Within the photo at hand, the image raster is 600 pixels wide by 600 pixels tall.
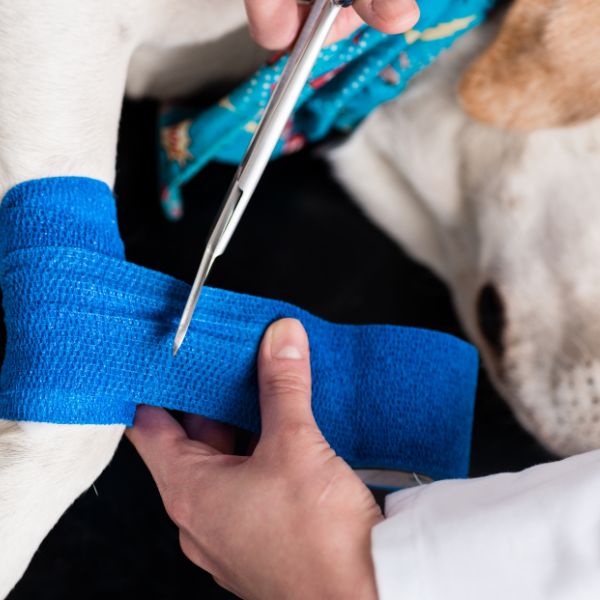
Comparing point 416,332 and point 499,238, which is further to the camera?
point 499,238

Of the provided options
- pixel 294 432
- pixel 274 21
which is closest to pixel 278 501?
pixel 294 432

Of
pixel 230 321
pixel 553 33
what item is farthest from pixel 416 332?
pixel 553 33

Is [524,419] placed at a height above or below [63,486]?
below

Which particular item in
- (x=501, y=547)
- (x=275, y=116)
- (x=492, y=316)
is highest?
(x=275, y=116)

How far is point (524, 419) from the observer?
790 millimetres

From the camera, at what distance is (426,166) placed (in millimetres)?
836

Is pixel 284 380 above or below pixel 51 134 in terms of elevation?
below

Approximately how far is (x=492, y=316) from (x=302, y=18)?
383 millimetres

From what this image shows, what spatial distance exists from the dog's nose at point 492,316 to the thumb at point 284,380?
0.30m

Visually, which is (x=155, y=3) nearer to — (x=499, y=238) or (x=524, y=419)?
(x=499, y=238)

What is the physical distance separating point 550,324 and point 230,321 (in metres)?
0.36

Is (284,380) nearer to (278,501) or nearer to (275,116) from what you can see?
(278,501)

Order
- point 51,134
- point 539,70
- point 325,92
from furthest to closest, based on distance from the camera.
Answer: point 325,92 → point 539,70 → point 51,134

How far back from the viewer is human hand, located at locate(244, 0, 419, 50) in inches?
20.4
